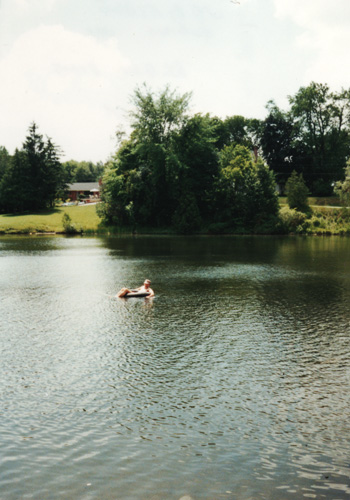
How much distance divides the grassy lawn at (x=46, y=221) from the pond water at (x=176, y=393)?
56.4 meters

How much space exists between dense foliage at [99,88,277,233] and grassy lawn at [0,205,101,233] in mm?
4996

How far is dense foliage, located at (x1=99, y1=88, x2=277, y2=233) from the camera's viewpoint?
82812 millimetres

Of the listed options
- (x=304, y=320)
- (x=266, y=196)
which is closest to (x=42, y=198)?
(x=266, y=196)

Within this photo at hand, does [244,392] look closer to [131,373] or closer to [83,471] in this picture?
[131,373]

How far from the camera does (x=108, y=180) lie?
8900 centimetres

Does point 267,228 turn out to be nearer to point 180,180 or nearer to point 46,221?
point 180,180

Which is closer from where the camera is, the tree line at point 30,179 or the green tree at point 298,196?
the green tree at point 298,196

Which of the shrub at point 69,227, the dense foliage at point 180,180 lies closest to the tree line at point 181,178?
the dense foliage at point 180,180

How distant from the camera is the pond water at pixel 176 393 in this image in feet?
31.7

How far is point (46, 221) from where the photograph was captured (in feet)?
299

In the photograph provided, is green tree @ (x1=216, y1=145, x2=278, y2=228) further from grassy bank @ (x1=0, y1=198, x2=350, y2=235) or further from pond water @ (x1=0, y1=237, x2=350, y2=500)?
pond water @ (x1=0, y1=237, x2=350, y2=500)

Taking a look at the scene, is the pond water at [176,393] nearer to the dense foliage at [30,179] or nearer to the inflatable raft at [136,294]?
the inflatable raft at [136,294]

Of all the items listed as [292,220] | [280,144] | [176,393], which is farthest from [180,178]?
[176,393]

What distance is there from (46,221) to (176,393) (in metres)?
81.4
